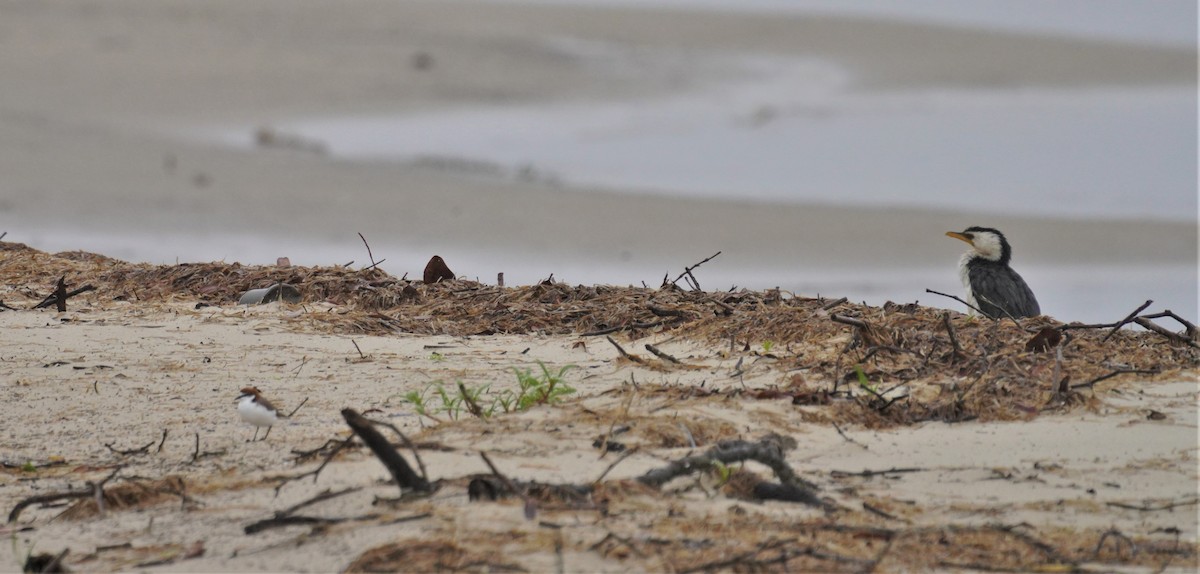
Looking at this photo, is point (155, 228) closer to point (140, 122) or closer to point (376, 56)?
point (140, 122)

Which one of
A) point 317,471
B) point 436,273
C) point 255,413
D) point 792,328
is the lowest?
point 317,471

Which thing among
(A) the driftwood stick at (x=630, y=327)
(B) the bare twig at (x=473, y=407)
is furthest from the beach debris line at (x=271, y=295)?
(B) the bare twig at (x=473, y=407)

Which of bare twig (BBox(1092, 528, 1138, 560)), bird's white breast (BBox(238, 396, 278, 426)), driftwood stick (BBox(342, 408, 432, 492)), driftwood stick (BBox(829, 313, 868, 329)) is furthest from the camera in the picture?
driftwood stick (BBox(829, 313, 868, 329))

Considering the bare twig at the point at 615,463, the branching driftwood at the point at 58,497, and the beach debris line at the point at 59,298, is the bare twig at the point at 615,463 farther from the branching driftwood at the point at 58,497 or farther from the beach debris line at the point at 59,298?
the beach debris line at the point at 59,298

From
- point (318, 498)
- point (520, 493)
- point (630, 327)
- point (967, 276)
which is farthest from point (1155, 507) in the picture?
point (967, 276)

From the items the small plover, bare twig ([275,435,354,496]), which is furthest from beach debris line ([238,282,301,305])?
bare twig ([275,435,354,496])

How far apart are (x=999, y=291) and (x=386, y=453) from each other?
540 centimetres

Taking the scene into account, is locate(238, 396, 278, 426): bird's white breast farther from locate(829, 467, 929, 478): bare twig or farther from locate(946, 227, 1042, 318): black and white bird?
locate(946, 227, 1042, 318): black and white bird

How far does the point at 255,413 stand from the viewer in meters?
3.75

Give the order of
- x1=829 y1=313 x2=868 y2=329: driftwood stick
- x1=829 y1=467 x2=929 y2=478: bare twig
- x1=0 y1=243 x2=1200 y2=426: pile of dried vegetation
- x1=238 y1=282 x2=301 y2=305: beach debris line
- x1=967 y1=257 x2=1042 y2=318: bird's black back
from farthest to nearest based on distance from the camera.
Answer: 1. x1=967 y1=257 x2=1042 y2=318: bird's black back
2. x1=238 y1=282 x2=301 y2=305: beach debris line
3. x1=829 y1=313 x2=868 y2=329: driftwood stick
4. x1=0 y1=243 x2=1200 y2=426: pile of dried vegetation
5. x1=829 y1=467 x2=929 y2=478: bare twig

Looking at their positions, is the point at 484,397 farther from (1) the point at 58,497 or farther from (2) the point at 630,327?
(1) the point at 58,497

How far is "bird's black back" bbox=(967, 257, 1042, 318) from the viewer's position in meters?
7.46

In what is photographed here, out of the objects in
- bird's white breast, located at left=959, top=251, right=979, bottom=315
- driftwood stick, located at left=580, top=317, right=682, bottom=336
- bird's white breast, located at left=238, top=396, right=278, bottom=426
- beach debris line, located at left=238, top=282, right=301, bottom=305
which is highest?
bird's white breast, located at left=959, top=251, right=979, bottom=315

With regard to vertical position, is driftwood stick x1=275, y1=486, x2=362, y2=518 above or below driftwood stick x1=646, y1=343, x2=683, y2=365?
below
